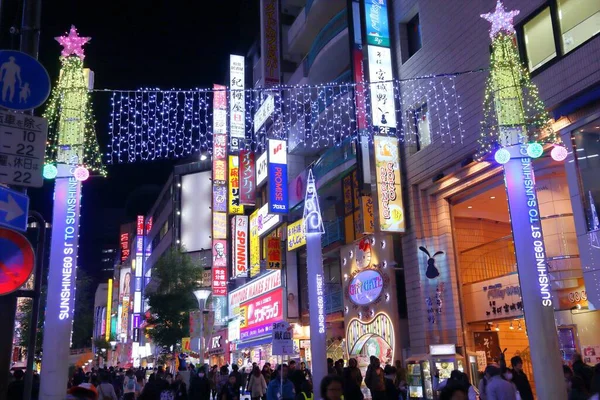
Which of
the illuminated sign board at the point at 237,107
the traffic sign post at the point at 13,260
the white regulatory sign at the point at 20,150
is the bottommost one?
the traffic sign post at the point at 13,260

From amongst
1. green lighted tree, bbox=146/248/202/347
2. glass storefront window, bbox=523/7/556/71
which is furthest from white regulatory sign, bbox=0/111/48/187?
green lighted tree, bbox=146/248/202/347

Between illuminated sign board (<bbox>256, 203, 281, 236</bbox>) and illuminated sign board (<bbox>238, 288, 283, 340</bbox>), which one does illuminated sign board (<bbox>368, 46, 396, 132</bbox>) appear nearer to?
illuminated sign board (<bbox>256, 203, 281, 236</bbox>)

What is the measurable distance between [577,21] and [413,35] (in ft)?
24.7

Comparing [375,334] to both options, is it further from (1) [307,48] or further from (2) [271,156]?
(1) [307,48]

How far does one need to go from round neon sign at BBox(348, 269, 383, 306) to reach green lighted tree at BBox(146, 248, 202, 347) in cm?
2089

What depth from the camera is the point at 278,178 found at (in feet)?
92.9

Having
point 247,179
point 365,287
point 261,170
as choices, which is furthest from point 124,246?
point 365,287

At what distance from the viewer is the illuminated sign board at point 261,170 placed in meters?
32.9

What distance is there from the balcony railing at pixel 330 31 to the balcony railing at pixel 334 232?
7.25 metres

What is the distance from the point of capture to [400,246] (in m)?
20.9

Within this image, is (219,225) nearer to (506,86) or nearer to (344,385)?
(506,86)

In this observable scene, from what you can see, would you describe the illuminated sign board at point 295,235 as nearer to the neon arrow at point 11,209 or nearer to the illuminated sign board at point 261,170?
the illuminated sign board at point 261,170

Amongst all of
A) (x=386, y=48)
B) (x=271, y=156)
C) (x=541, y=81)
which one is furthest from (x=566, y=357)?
(x=271, y=156)

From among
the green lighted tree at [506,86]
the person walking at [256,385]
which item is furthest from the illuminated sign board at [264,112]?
the green lighted tree at [506,86]
